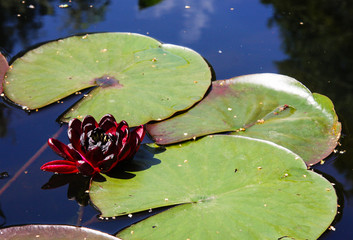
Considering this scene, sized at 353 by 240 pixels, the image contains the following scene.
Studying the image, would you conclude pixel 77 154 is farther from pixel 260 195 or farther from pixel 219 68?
pixel 219 68

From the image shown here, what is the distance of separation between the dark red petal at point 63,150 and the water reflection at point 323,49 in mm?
1359

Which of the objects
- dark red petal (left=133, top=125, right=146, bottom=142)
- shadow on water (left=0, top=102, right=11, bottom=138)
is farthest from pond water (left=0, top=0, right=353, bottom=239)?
dark red petal (left=133, top=125, right=146, bottom=142)

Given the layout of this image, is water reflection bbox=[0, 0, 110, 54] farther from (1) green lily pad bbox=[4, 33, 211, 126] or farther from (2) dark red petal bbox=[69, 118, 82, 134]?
(2) dark red petal bbox=[69, 118, 82, 134]

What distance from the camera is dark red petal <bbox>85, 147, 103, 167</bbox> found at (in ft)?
6.90

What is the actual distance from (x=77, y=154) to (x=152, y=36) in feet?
4.83

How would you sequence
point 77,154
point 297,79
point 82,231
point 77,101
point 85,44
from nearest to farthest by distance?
point 82,231
point 77,154
point 77,101
point 297,79
point 85,44

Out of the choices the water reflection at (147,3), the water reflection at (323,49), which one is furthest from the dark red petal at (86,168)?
the water reflection at (147,3)

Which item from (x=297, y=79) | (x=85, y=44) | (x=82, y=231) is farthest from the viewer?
(x=85, y=44)

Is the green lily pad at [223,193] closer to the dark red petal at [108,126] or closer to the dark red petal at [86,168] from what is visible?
the dark red petal at [86,168]

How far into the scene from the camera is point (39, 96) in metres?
2.71

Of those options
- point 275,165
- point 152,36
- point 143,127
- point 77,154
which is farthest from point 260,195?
point 152,36

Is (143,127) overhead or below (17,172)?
overhead

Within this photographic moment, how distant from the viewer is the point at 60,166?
2.19m

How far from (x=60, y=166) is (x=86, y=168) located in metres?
0.15
